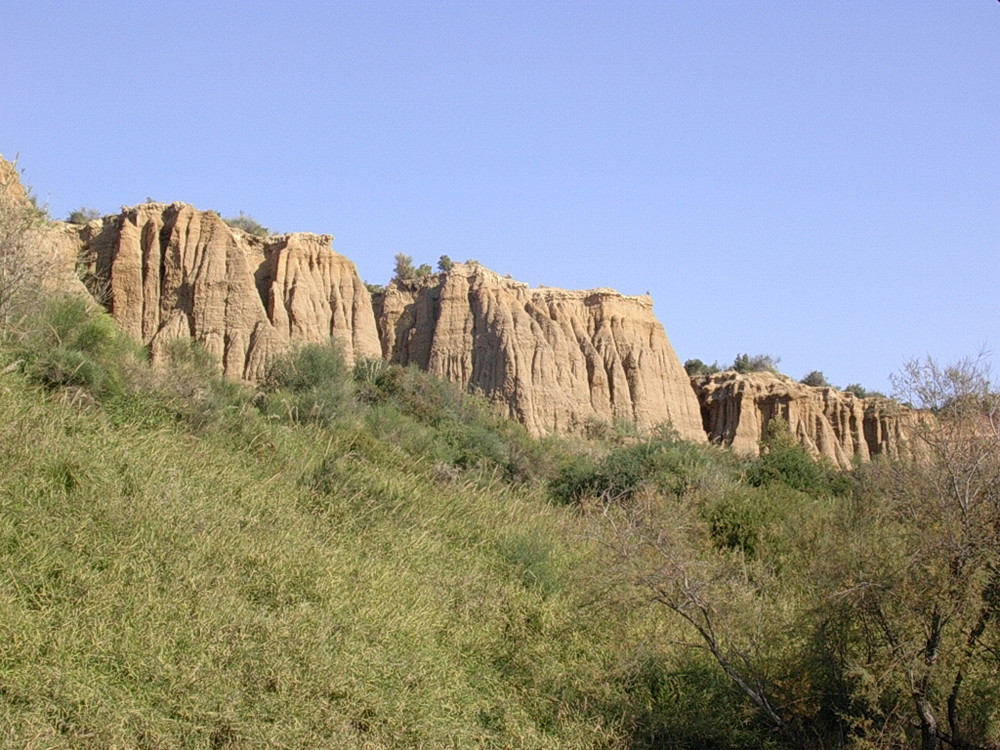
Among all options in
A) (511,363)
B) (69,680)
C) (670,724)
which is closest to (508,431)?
(511,363)

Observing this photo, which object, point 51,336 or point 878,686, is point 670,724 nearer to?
point 878,686

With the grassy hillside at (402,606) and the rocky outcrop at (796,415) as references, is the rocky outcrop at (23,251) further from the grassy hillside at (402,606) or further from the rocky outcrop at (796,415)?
the rocky outcrop at (796,415)

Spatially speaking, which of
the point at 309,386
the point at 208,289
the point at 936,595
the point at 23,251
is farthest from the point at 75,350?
the point at 208,289

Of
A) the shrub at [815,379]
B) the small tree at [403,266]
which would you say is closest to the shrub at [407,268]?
the small tree at [403,266]

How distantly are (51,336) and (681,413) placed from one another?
3232 cm

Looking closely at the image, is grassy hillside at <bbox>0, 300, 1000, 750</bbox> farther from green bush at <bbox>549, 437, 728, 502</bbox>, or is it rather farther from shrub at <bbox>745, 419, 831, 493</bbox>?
shrub at <bbox>745, 419, 831, 493</bbox>

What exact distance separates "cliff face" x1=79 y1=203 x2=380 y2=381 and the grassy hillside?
1630 centimetres

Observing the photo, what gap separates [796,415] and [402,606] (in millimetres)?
38348

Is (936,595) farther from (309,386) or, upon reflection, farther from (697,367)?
(697,367)

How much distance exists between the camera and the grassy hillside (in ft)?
28.7

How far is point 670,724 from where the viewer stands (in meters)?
10.3

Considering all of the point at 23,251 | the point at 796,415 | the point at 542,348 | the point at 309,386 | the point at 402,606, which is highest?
the point at 542,348

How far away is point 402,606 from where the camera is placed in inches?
452

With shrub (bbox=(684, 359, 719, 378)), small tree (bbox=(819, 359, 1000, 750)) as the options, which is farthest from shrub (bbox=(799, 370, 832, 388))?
small tree (bbox=(819, 359, 1000, 750))
